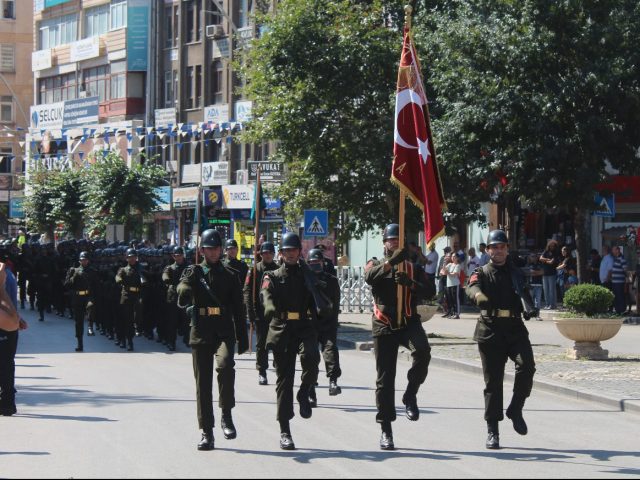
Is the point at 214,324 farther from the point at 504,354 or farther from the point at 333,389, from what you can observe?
the point at 333,389

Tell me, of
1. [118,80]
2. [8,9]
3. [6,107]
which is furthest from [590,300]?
[8,9]

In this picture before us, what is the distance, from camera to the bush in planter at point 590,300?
19.0 meters

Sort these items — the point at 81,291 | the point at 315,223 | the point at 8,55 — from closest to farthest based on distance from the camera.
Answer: the point at 81,291 → the point at 315,223 → the point at 8,55

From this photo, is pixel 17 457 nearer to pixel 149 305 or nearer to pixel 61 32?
pixel 149 305

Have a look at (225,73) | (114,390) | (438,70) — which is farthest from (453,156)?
Answer: (225,73)

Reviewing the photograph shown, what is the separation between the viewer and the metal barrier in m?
34.2

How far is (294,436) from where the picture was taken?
39.5 feet

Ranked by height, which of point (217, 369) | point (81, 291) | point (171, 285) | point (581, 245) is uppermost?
point (581, 245)

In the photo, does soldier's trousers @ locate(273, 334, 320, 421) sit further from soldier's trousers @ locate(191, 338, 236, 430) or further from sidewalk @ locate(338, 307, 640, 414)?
sidewalk @ locate(338, 307, 640, 414)

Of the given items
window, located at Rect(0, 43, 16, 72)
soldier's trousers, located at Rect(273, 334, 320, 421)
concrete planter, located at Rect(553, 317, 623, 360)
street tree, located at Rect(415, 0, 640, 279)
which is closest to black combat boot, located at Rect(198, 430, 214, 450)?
soldier's trousers, located at Rect(273, 334, 320, 421)

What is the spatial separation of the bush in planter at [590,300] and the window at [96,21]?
164 feet

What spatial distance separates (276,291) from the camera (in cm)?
1141

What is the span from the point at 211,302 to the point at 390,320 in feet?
5.16

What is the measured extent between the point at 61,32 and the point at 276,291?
206 feet
